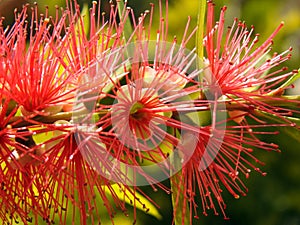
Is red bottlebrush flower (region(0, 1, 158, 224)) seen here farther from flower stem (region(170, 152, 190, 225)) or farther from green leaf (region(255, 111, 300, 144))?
green leaf (region(255, 111, 300, 144))

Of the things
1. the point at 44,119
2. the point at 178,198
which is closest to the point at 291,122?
the point at 178,198

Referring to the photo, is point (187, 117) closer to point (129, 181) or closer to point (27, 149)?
point (129, 181)

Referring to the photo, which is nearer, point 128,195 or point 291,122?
point 291,122

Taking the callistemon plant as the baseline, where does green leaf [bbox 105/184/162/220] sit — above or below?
below

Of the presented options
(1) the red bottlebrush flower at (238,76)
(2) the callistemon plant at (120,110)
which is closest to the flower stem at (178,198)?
(2) the callistemon plant at (120,110)

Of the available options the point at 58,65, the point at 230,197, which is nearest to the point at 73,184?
the point at 58,65

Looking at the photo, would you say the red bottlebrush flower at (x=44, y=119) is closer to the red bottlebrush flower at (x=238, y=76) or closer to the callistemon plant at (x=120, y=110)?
the callistemon plant at (x=120, y=110)

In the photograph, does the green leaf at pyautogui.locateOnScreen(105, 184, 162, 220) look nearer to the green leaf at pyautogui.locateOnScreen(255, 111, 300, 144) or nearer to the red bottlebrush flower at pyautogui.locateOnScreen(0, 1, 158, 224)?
the red bottlebrush flower at pyautogui.locateOnScreen(0, 1, 158, 224)

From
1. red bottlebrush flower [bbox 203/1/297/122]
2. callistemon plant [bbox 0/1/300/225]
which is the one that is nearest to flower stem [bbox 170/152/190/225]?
callistemon plant [bbox 0/1/300/225]

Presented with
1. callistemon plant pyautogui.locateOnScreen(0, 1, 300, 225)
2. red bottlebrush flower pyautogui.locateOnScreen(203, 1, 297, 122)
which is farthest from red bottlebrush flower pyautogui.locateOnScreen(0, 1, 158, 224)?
red bottlebrush flower pyautogui.locateOnScreen(203, 1, 297, 122)

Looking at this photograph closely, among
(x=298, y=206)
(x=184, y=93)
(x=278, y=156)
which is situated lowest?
(x=298, y=206)

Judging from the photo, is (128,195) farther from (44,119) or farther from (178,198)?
(44,119)
